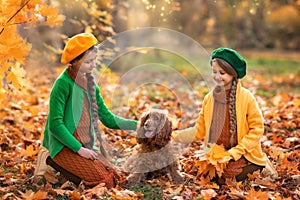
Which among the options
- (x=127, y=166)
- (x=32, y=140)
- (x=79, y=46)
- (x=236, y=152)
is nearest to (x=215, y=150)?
(x=236, y=152)

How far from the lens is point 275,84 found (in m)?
10.5

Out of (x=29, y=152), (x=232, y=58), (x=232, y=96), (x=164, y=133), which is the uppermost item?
(x=232, y=58)

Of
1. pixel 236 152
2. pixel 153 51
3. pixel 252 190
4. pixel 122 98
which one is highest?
pixel 153 51

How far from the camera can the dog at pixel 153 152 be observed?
392 centimetres

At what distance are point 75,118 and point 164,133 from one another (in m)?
0.82

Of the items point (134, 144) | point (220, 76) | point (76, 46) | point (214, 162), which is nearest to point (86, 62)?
point (76, 46)

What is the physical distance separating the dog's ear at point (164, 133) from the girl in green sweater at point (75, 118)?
1.90ft

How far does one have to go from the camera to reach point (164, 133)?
3.95 m

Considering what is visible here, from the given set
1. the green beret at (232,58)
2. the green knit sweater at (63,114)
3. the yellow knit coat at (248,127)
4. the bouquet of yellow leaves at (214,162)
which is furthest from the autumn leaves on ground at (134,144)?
the green beret at (232,58)

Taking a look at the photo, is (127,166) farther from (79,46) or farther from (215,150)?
(79,46)

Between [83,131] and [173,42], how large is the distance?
56.9 feet

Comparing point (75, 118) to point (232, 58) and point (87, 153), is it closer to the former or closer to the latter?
point (87, 153)

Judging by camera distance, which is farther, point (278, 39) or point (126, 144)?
point (278, 39)

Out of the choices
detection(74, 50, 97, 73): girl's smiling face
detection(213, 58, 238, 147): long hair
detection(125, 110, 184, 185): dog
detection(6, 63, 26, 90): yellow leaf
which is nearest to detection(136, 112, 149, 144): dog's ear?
detection(125, 110, 184, 185): dog
